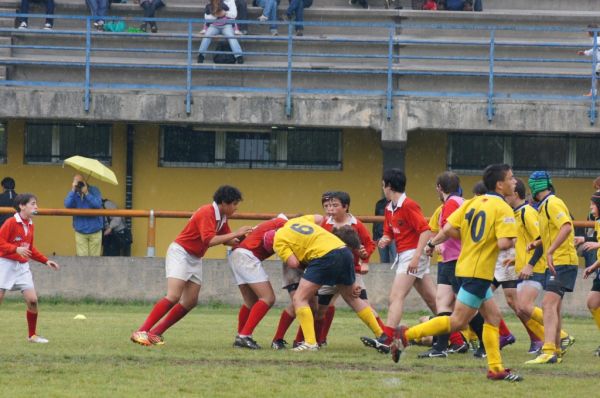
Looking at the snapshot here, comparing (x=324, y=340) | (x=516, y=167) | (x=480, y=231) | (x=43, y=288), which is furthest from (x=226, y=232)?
(x=516, y=167)

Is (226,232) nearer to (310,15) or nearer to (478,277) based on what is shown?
(478,277)

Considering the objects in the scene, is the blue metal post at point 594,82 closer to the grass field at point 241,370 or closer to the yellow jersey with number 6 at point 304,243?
the grass field at point 241,370

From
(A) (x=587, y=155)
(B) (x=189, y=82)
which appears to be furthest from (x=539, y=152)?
(B) (x=189, y=82)

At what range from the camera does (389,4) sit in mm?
26844

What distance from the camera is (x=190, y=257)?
13.8 metres

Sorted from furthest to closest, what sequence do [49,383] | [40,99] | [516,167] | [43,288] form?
[516,167], [40,99], [43,288], [49,383]

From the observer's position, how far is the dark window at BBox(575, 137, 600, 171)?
85.3 feet

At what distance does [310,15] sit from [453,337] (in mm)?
14220

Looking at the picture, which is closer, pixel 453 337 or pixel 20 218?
pixel 453 337

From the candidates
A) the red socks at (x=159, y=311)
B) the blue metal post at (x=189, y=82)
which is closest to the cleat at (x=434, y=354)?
the red socks at (x=159, y=311)

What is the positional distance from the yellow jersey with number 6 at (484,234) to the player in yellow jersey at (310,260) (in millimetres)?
2360

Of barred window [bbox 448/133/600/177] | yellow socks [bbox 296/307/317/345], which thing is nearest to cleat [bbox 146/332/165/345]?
yellow socks [bbox 296/307/317/345]

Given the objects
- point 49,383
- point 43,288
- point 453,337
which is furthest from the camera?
point 43,288

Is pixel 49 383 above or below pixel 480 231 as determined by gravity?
below
